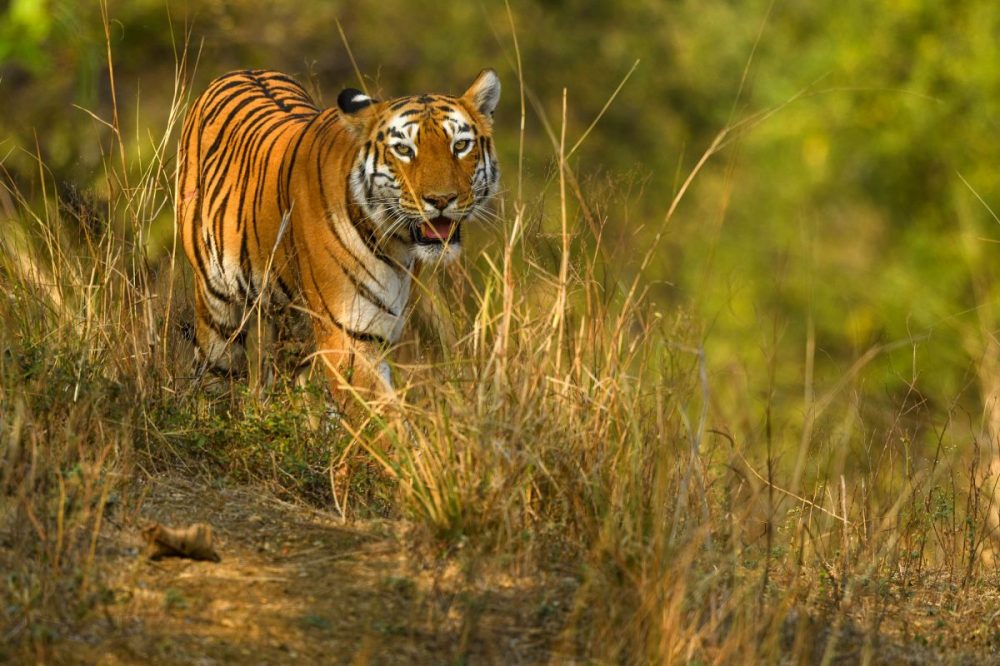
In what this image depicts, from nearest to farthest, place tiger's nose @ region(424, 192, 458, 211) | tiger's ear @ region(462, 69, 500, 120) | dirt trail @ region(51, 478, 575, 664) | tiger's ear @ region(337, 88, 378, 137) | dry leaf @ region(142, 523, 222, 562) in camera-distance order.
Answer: dirt trail @ region(51, 478, 575, 664), dry leaf @ region(142, 523, 222, 562), tiger's nose @ region(424, 192, 458, 211), tiger's ear @ region(337, 88, 378, 137), tiger's ear @ region(462, 69, 500, 120)

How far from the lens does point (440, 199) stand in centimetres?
521

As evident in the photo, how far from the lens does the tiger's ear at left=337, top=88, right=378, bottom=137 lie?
5.45 m

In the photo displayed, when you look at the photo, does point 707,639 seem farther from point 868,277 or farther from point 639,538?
point 868,277

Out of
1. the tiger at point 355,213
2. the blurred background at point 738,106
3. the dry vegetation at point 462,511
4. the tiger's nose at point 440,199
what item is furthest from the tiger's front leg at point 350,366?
the blurred background at point 738,106

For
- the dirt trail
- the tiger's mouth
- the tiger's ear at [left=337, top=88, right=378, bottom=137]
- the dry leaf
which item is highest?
the tiger's ear at [left=337, top=88, right=378, bottom=137]

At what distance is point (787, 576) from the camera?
414cm

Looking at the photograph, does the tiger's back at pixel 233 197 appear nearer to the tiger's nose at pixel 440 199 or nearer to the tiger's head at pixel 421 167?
the tiger's head at pixel 421 167

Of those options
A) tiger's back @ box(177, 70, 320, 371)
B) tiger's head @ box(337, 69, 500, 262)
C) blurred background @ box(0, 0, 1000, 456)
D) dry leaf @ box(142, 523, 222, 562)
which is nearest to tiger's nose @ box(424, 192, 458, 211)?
tiger's head @ box(337, 69, 500, 262)

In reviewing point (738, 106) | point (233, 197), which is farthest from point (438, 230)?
point (738, 106)

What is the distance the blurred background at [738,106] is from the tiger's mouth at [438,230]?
7802 mm

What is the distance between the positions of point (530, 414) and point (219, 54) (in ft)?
37.8

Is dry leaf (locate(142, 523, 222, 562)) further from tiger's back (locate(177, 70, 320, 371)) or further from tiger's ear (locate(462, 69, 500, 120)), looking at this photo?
tiger's ear (locate(462, 69, 500, 120))

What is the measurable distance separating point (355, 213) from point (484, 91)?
64 cm

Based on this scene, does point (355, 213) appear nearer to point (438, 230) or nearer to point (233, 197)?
point (438, 230)
